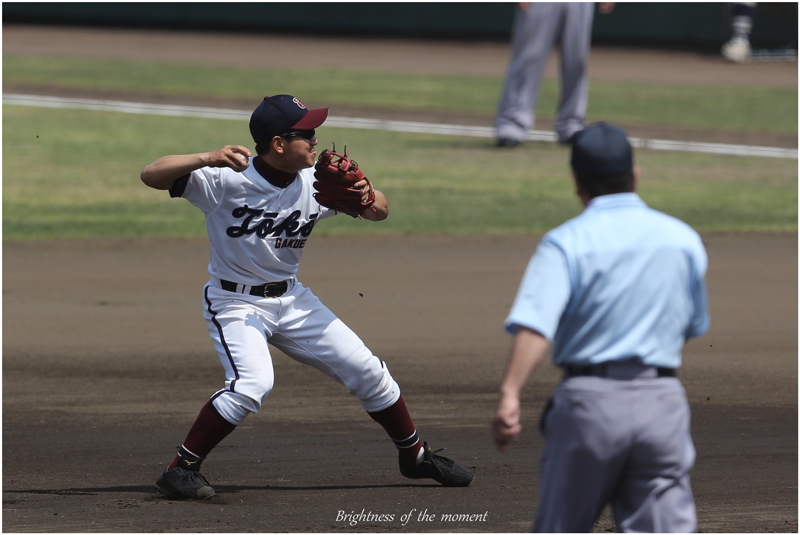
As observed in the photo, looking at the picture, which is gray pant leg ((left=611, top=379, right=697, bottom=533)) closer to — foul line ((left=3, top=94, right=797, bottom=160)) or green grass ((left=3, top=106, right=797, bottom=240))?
green grass ((left=3, top=106, right=797, bottom=240))

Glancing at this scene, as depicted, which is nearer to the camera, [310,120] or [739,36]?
[310,120]

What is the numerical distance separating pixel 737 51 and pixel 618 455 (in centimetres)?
2680

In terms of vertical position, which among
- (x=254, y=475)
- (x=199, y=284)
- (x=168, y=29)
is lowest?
(x=168, y=29)

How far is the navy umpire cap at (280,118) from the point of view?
4719mm

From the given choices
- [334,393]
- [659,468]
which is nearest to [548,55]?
[334,393]

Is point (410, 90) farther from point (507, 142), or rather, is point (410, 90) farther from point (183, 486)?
point (183, 486)

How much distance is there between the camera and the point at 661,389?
120 inches

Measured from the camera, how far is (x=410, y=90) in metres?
23.6

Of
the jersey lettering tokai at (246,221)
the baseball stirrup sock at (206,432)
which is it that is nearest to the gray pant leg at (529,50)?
the jersey lettering tokai at (246,221)

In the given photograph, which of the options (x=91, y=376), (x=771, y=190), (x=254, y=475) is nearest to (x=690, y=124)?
(x=771, y=190)

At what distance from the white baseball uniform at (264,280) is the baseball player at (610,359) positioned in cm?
186

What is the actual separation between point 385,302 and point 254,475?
376cm

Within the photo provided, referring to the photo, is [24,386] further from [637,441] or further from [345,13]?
[345,13]

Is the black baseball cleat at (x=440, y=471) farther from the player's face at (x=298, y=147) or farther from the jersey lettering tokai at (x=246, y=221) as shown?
the player's face at (x=298, y=147)
